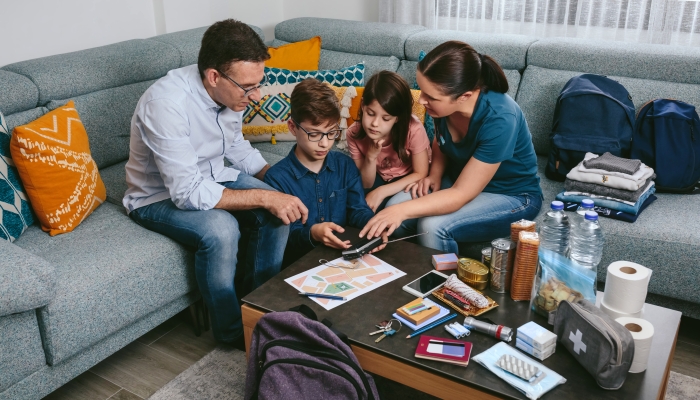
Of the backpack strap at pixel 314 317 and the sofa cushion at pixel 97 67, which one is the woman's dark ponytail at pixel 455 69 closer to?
the backpack strap at pixel 314 317

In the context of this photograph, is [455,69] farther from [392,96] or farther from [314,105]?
[314,105]

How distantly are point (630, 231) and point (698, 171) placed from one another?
1.61 ft

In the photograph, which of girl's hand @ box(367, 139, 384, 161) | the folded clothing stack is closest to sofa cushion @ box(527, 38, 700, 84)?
the folded clothing stack

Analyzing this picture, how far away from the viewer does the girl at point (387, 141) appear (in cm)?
210

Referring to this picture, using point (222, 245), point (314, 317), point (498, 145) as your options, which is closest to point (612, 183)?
point (498, 145)

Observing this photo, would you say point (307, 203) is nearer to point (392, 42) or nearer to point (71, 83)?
point (71, 83)

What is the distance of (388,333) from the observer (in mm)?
1457

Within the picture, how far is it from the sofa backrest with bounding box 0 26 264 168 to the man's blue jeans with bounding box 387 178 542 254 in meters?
1.27

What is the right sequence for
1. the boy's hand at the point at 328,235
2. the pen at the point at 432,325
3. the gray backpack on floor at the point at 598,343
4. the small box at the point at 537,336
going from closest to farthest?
the gray backpack on floor at the point at 598,343
the small box at the point at 537,336
the pen at the point at 432,325
the boy's hand at the point at 328,235

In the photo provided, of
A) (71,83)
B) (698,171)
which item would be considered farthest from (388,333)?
(71,83)

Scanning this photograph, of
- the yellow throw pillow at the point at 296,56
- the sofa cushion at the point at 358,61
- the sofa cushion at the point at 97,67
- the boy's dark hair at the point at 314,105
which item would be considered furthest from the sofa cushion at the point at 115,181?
the sofa cushion at the point at 358,61

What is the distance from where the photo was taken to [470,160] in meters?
2.02

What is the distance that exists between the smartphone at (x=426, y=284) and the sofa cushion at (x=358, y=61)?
1.53 meters

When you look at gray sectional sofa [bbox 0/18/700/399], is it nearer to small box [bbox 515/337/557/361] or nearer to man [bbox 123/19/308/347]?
man [bbox 123/19/308/347]
